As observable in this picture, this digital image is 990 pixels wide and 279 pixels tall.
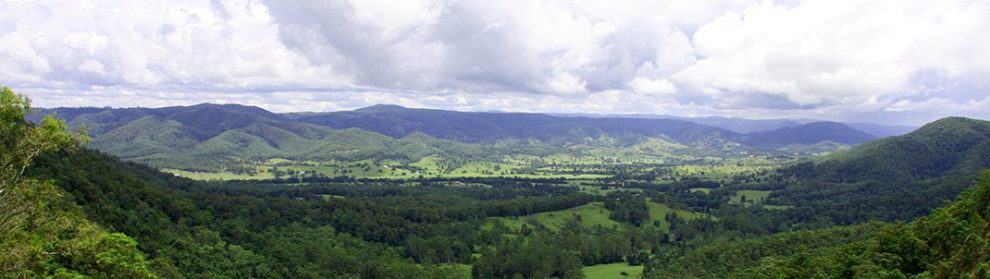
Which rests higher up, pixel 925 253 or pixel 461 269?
pixel 925 253

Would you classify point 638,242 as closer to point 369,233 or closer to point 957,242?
point 369,233

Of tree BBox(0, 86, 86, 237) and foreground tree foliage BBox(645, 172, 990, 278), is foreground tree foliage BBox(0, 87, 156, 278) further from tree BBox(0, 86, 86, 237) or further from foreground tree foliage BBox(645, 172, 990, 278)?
foreground tree foliage BBox(645, 172, 990, 278)

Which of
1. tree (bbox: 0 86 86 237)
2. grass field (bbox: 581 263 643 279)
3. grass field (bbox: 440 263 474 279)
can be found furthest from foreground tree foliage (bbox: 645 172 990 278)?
grass field (bbox: 581 263 643 279)

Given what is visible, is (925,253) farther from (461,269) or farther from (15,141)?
(461,269)

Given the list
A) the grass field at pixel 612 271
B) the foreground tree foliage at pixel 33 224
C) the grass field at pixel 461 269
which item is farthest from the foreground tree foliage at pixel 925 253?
the grass field at pixel 612 271

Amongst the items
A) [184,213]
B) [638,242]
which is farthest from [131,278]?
[638,242]

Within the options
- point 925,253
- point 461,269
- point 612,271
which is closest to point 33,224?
point 925,253
